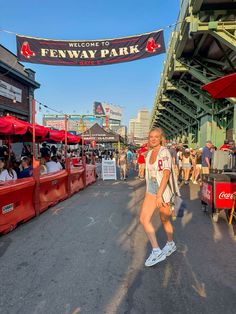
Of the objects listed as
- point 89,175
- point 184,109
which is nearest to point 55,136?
point 89,175

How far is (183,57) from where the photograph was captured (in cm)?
1439

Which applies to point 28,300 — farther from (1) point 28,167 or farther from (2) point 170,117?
(2) point 170,117

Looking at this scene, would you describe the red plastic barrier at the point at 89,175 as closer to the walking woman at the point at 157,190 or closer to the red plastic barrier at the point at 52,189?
the red plastic barrier at the point at 52,189

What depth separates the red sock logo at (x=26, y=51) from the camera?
1146cm

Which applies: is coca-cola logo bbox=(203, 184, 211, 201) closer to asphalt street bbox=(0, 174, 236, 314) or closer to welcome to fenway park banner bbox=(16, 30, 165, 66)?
asphalt street bbox=(0, 174, 236, 314)

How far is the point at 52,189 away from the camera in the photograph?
27.2ft

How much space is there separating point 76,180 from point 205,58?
27.8ft

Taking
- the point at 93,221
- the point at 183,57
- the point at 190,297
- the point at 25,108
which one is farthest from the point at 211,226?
the point at 25,108

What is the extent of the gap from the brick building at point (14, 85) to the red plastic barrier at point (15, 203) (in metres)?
12.5

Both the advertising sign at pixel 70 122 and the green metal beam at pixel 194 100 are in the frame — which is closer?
the green metal beam at pixel 194 100

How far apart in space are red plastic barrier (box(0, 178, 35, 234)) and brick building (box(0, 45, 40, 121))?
41.1 feet

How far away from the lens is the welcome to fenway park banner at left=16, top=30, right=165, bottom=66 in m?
11.3

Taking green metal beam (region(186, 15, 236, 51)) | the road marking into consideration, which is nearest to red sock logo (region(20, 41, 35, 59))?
green metal beam (region(186, 15, 236, 51))

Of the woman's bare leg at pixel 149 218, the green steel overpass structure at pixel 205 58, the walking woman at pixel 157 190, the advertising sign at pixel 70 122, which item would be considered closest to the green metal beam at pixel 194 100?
the green steel overpass structure at pixel 205 58
